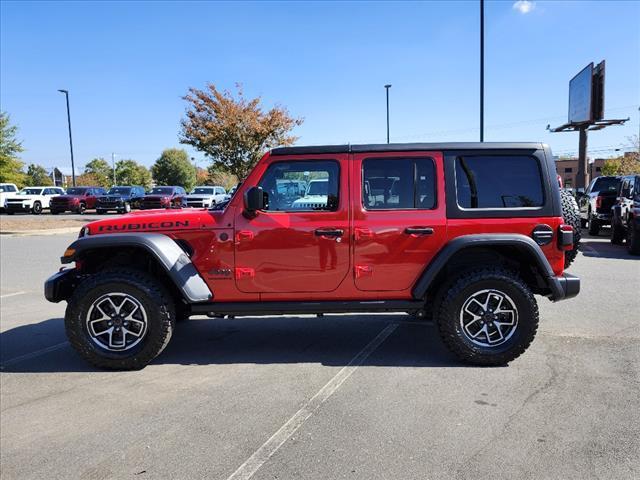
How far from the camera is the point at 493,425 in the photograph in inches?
128

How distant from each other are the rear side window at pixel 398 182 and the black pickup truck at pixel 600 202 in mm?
12053

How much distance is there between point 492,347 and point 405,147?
1.90 meters

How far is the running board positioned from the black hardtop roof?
1337mm

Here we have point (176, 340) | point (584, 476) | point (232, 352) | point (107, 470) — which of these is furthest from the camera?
point (176, 340)

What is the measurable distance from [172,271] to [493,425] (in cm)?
275

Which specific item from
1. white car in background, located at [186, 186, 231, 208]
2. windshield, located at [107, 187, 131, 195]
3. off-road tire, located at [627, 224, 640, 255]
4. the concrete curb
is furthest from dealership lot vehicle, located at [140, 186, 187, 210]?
off-road tire, located at [627, 224, 640, 255]

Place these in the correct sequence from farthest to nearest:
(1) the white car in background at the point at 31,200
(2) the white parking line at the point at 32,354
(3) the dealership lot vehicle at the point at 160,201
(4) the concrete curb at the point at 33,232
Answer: (1) the white car in background at the point at 31,200
(3) the dealership lot vehicle at the point at 160,201
(4) the concrete curb at the point at 33,232
(2) the white parking line at the point at 32,354

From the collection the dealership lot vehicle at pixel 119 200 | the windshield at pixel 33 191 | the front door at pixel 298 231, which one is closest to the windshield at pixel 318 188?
the front door at pixel 298 231

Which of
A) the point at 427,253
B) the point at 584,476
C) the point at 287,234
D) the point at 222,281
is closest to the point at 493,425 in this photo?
the point at 584,476

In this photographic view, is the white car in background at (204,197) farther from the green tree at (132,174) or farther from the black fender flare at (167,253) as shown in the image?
the green tree at (132,174)

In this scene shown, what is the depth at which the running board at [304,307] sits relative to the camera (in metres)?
4.39

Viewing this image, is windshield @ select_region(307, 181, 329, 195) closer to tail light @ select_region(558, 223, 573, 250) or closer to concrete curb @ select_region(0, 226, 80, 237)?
tail light @ select_region(558, 223, 573, 250)

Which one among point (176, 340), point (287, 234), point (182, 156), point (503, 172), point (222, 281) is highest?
point (182, 156)

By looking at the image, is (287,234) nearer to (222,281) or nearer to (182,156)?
(222,281)
